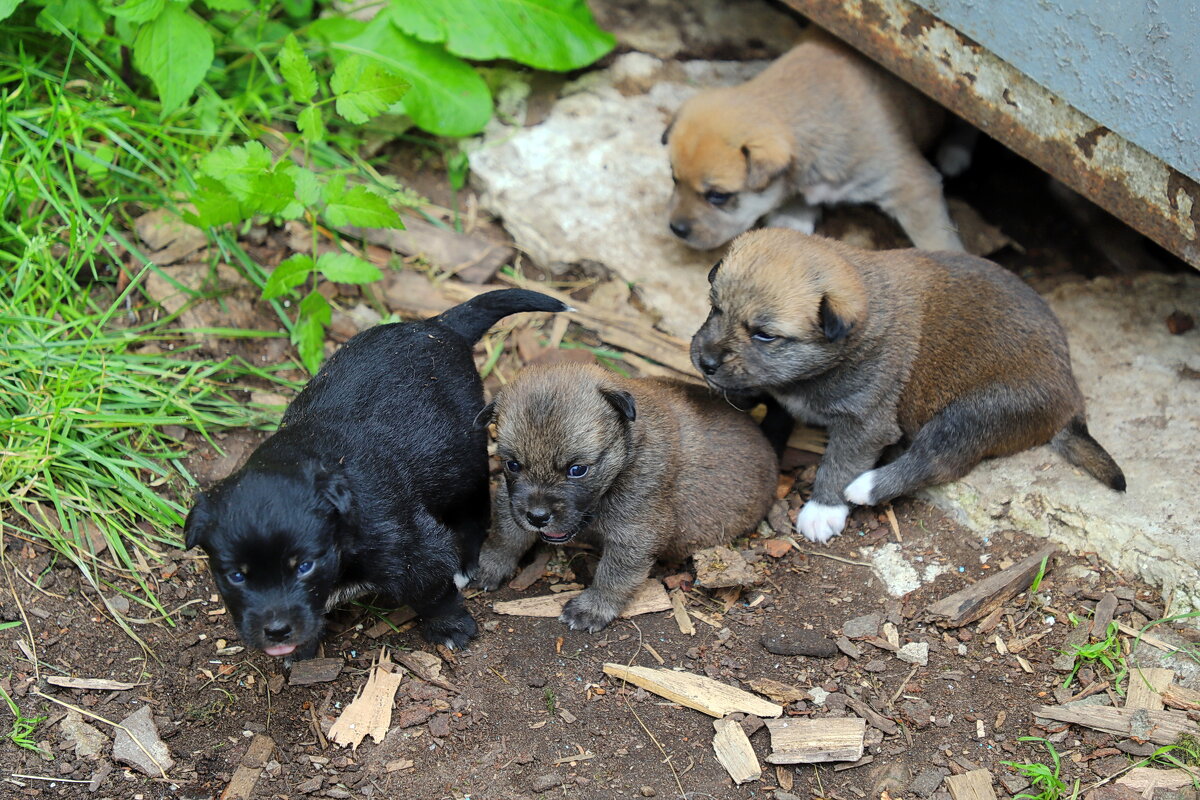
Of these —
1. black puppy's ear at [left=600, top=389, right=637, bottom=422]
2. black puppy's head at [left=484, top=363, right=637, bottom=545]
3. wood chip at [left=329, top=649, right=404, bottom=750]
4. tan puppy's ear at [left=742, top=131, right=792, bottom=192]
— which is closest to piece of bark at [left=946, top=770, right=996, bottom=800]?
black puppy's head at [left=484, top=363, right=637, bottom=545]

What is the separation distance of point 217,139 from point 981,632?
210 inches

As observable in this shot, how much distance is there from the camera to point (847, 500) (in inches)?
223

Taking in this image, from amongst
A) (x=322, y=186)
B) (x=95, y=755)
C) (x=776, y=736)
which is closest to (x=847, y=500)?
(x=776, y=736)

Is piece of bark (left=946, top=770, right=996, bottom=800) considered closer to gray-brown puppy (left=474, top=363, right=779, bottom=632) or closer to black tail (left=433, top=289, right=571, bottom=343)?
gray-brown puppy (left=474, top=363, right=779, bottom=632)

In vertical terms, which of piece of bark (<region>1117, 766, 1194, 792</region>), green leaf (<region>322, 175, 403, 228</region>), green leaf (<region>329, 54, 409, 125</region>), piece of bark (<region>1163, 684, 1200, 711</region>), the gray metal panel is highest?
the gray metal panel

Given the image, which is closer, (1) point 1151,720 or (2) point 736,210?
(1) point 1151,720

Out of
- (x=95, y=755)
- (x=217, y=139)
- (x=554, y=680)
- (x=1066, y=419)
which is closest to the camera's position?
(x=95, y=755)

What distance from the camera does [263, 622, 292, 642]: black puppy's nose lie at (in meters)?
4.08

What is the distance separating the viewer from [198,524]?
414 cm

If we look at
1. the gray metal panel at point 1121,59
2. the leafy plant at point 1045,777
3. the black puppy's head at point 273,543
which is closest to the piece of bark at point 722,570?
the leafy plant at point 1045,777

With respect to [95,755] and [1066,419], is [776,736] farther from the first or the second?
[95,755]

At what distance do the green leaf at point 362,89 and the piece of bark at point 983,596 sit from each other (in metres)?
3.80

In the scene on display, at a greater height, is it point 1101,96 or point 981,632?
point 1101,96

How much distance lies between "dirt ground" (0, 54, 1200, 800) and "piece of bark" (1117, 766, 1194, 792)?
0.08m
